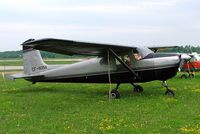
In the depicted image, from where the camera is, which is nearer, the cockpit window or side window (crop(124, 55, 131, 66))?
the cockpit window

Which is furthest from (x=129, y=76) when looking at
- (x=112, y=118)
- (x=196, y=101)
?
(x=112, y=118)

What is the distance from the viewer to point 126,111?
12.1 m

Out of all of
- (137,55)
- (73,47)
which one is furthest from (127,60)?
(73,47)

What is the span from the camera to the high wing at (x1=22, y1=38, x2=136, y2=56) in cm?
1403

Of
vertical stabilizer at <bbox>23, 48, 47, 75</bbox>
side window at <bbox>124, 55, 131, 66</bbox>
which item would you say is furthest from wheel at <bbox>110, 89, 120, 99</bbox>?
vertical stabilizer at <bbox>23, 48, 47, 75</bbox>

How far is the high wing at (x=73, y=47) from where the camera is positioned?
1403 centimetres

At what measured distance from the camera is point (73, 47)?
15727 millimetres

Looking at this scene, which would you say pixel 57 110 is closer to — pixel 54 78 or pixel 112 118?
pixel 112 118

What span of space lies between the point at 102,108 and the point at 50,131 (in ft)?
13.5

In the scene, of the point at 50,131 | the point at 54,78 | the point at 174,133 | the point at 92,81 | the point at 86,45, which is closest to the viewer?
the point at 174,133

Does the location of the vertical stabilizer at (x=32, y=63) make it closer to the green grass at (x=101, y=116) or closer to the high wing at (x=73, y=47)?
the high wing at (x=73, y=47)

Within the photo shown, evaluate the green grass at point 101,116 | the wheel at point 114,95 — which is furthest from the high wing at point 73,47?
the green grass at point 101,116

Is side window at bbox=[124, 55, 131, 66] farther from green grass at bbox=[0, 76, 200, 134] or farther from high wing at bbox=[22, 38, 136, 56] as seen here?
green grass at bbox=[0, 76, 200, 134]

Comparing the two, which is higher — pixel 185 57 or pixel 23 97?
pixel 185 57
